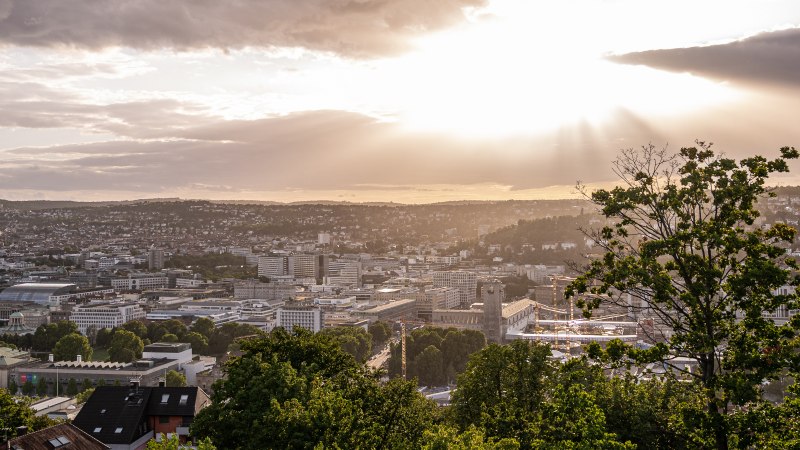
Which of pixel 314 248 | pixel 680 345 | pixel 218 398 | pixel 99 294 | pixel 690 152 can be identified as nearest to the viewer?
pixel 680 345

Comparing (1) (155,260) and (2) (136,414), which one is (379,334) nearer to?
(2) (136,414)

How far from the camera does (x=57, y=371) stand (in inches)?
2024

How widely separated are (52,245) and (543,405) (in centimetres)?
19763

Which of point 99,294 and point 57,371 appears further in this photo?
point 99,294

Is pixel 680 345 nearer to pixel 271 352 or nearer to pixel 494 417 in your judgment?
pixel 494 417

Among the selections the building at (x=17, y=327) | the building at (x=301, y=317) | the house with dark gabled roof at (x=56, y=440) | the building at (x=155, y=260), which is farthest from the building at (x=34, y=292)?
the house with dark gabled roof at (x=56, y=440)

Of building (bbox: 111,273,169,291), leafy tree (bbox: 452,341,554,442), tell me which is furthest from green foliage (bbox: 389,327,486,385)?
building (bbox: 111,273,169,291)

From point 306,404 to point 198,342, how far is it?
52755 mm

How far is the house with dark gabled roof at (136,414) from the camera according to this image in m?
24.9

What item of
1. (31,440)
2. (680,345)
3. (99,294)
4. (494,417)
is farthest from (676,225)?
(99,294)

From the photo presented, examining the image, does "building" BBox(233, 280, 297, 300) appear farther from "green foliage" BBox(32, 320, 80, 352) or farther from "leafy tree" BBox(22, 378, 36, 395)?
"leafy tree" BBox(22, 378, 36, 395)

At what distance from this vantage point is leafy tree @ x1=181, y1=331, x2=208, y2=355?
65.5 metres

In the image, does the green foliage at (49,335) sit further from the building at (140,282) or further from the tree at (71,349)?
the building at (140,282)

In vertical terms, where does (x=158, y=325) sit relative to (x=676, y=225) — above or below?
below
